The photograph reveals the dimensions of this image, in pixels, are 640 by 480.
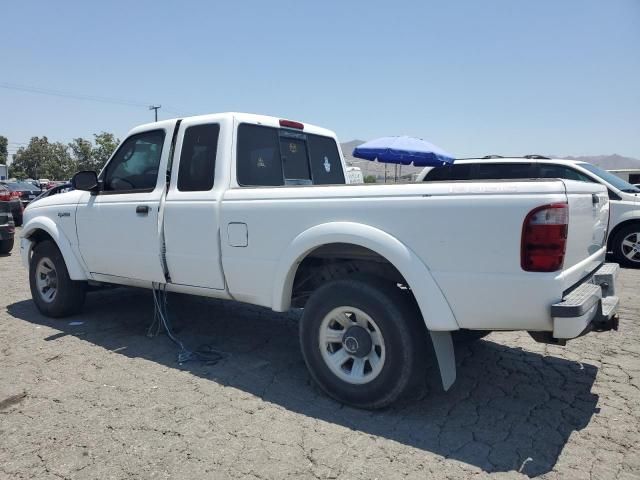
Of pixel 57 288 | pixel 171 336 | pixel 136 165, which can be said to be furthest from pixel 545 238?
pixel 57 288

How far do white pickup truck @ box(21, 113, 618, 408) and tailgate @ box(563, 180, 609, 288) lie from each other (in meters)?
0.02

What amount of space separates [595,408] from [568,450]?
70 centimetres

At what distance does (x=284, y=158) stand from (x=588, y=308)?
2.89m

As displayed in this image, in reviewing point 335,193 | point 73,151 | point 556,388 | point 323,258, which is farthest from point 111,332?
point 73,151

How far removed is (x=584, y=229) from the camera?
3.05 metres

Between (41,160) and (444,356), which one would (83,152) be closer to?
(41,160)

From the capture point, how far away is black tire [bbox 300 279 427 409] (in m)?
3.12

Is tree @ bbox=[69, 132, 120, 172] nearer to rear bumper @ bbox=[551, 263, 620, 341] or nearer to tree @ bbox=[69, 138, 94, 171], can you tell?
tree @ bbox=[69, 138, 94, 171]

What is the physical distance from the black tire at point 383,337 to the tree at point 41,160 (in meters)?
78.7

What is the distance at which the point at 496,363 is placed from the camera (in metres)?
4.25

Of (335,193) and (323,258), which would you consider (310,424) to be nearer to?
(323,258)

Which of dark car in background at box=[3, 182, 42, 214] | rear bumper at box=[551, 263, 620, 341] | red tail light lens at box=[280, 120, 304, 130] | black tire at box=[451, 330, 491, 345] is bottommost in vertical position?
black tire at box=[451, 330, 491, 345]

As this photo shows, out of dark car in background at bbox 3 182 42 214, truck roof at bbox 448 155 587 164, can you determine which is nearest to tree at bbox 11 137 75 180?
dark car in background at bbox 3 182 42 214

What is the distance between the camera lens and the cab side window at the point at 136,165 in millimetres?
4605
